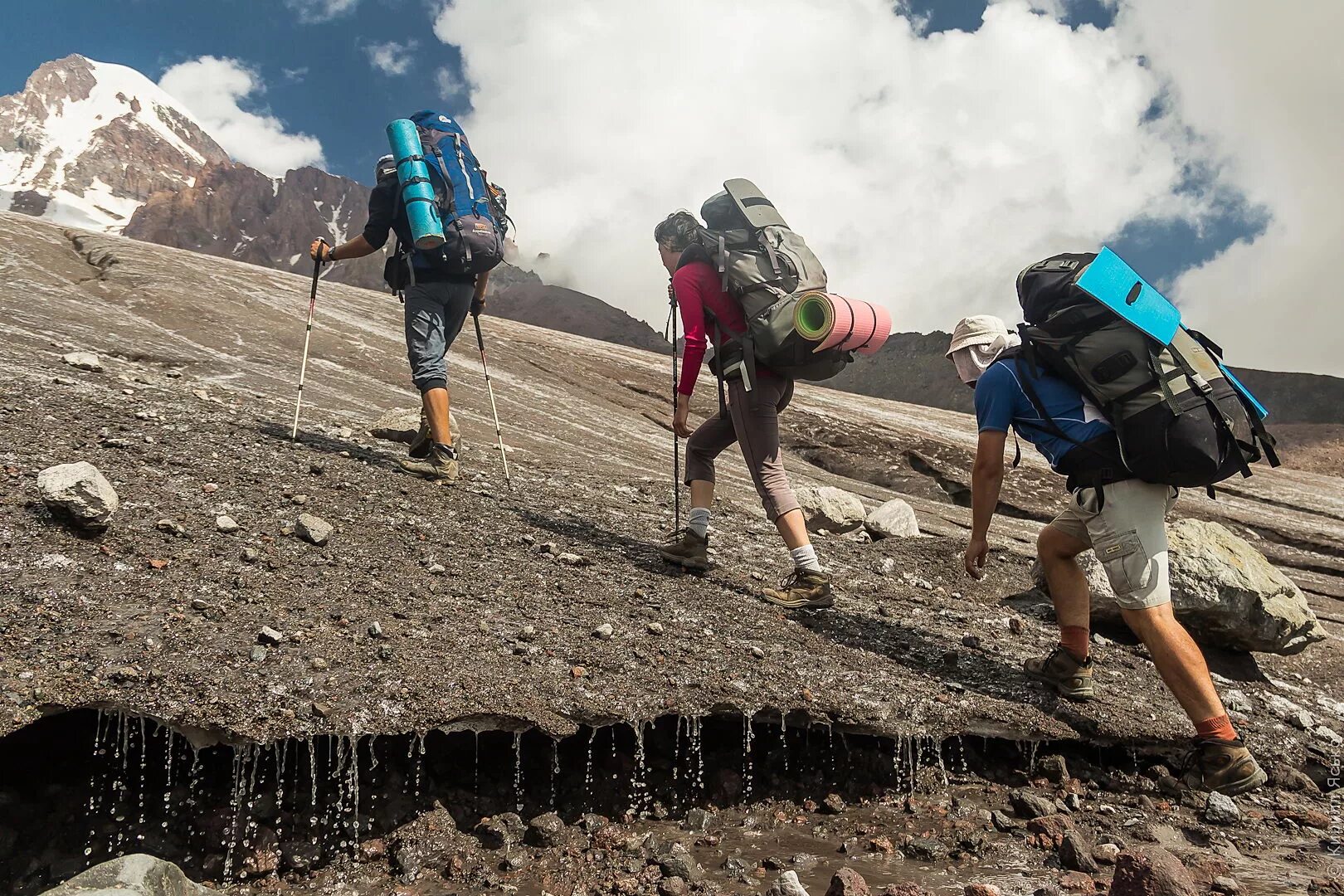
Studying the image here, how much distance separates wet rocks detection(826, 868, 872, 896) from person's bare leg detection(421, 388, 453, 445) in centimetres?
519

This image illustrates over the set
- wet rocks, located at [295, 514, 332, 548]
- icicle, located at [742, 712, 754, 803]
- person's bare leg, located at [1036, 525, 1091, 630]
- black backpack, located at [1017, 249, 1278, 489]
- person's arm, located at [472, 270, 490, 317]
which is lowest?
icicle, located at [742, 712, 754, 803]

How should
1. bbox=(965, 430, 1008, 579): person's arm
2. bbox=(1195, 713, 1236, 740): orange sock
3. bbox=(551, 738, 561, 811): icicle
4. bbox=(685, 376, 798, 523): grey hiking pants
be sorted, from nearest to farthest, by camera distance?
1. bbox=(1195, 713, 1236, 740): orange sock
2. bbox=(551, 738, 561, 811): icicle
3. bbox=(965, 430, 1008, 579): person's arm
4. bbox=(685, 376, 798, 523): grey hiking pants

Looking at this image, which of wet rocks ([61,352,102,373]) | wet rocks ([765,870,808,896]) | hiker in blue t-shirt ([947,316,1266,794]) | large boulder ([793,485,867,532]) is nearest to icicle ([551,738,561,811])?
wet rocks ([765,870,808,896])

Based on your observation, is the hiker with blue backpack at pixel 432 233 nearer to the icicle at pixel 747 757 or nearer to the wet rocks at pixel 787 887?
the icicle at pixel 747 757

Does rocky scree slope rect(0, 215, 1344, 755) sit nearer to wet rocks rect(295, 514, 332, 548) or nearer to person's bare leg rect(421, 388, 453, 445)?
wet rocks rect(295, 514, 332, 548)

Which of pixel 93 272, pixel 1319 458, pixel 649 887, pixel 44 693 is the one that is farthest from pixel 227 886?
pixel 1319 458

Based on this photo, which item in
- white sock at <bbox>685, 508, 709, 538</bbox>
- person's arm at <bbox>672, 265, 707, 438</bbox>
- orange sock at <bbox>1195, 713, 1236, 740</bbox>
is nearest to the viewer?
orange sock at <bbox>1195, 713, 1236, 740</bbox>

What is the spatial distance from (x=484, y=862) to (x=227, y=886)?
4.09 ft

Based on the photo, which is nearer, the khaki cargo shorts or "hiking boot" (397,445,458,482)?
the khaki cargo shorts

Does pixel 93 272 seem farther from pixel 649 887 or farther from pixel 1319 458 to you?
pixel 1319 458

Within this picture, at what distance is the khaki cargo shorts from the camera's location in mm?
4691

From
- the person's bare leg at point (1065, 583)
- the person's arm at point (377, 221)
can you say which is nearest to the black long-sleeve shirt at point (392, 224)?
the person's arm at point (377, 221)

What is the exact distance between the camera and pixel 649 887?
13.7ft

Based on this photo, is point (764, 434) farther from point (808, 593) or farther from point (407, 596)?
point (407, 596)
